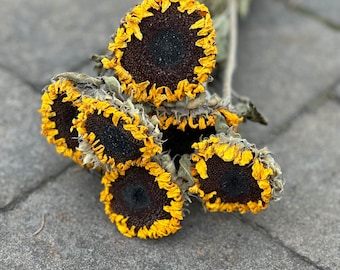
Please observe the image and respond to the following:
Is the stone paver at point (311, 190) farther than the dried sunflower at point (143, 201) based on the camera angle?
Yes

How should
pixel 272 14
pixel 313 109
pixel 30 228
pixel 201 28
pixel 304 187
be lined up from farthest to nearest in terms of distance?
pixel 272 14, pixel 313 109, pixel 304 187, pixel 30 228, pixel 201 28

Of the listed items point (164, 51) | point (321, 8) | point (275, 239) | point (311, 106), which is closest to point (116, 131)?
point (164, 51)

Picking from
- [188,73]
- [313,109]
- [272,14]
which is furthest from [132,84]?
[272,14]

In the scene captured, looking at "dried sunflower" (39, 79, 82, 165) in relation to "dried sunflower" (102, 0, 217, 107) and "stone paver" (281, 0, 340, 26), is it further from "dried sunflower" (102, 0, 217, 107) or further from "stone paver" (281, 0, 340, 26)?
"stone paver" (281, 0, 340, 26)

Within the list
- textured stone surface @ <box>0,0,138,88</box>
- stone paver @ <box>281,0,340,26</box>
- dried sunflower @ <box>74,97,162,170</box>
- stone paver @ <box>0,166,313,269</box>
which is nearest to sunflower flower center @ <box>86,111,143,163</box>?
dried sunflower @ <box>74,97,162,170</box>

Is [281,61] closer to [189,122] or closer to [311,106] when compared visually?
[311,106]

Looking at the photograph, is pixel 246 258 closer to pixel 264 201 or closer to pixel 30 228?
pixel 264 201

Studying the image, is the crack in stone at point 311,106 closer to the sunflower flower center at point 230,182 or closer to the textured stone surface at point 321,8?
the textured stone surface at point 321,8

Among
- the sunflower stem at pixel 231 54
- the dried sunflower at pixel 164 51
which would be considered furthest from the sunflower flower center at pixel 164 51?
the sunflower stem at pixel 231 54
